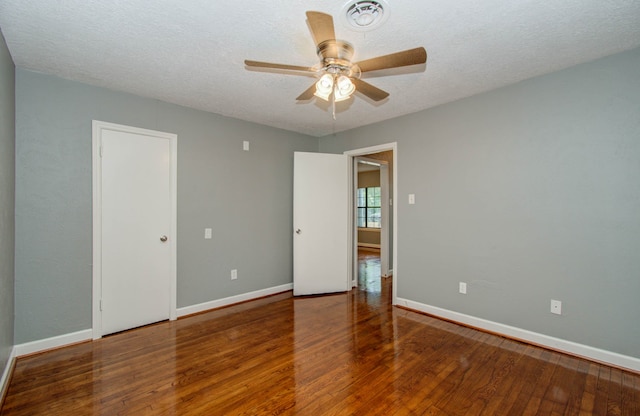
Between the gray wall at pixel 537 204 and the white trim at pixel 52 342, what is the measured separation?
347 centimetres

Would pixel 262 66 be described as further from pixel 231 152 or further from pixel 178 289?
pixel 178 289

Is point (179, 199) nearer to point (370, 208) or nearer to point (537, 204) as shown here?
point (537, 204)

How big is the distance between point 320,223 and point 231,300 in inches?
63.4

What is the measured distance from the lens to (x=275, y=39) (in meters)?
2.05

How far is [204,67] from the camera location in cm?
247

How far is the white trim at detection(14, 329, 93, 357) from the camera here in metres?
2.47

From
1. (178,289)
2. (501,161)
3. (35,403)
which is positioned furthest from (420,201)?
(35,403)

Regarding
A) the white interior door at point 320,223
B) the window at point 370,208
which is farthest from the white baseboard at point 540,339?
the window at point 370,208

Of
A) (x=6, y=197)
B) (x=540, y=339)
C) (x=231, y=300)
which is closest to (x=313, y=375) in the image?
(x=231, y=300)

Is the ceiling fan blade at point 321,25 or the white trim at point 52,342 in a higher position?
the ceiling fan blade at point 321,25

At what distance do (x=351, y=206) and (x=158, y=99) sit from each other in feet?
9.45

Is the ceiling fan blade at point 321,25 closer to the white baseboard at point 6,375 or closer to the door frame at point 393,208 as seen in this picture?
the door frame at point 393,208

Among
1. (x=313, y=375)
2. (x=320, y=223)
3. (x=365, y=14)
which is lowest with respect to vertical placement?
(x=313, y=375)

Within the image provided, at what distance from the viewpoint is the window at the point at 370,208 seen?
8758 mm
